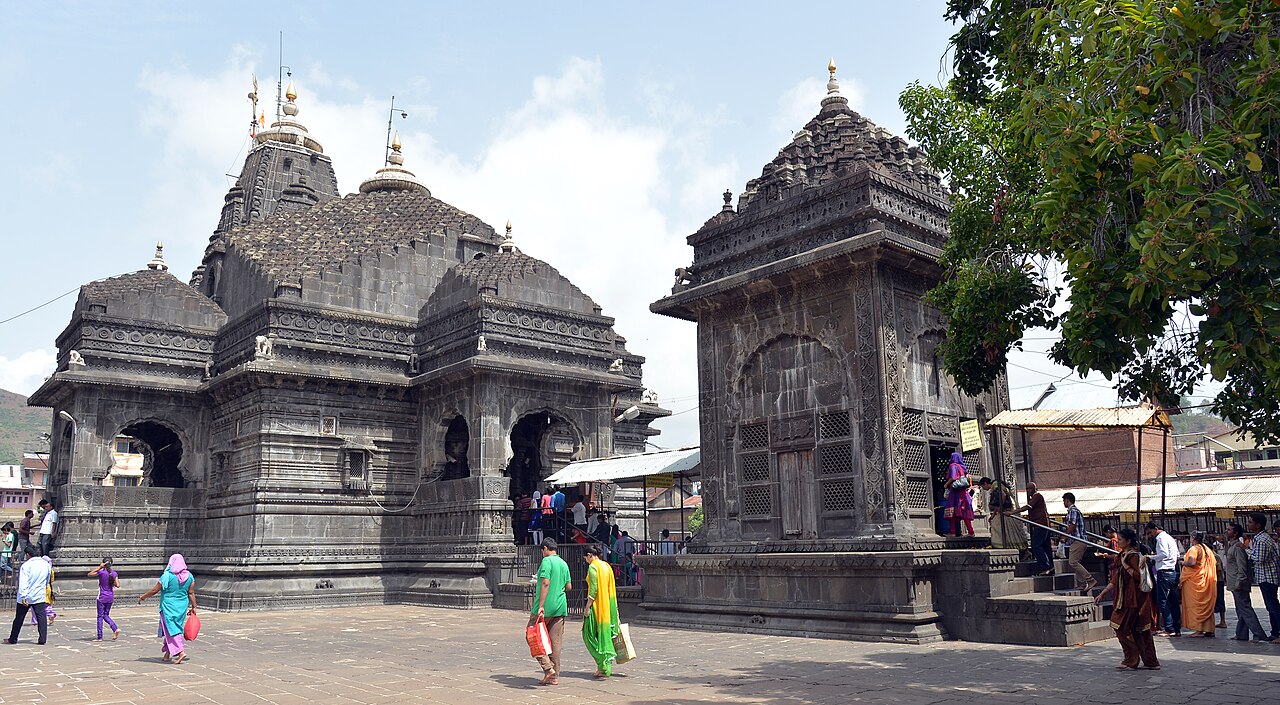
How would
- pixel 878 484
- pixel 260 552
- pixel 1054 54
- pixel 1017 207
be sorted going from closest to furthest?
1. pixel 1054 54
2. pixel 1017 207
3. pixel 878 484
4. pixel 260 552

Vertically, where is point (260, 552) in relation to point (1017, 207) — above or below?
below

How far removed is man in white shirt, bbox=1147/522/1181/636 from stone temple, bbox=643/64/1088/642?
2512 mm

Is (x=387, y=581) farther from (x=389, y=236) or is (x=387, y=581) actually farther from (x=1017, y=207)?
(x=1017, y=207)

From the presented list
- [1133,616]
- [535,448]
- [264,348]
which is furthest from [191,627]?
[535,448]

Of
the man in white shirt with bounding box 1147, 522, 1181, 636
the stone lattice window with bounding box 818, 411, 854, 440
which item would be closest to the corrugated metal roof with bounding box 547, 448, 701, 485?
the stone lattice window with bounding box 818, 411, 854, 440

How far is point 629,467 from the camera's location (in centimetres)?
2131

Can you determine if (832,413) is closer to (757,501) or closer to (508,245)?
(757,501)

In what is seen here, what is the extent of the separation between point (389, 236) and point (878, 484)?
17.9m

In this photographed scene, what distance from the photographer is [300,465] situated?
23.7 m

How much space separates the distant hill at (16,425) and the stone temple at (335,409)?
133m

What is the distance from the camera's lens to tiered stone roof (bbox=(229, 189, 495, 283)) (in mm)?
26547

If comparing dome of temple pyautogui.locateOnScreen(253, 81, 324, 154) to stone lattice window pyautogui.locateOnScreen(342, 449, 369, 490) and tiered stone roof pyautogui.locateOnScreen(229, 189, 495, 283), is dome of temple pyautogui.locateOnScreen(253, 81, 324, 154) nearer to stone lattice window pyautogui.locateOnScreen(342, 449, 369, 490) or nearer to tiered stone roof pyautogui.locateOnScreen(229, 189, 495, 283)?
tiered stone roof pyautogui.locateOnScreen(229, 189, 495, 283)

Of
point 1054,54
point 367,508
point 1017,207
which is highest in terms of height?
point 1054,54

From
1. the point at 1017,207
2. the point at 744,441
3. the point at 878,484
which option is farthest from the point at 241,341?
the point at 1017,207
